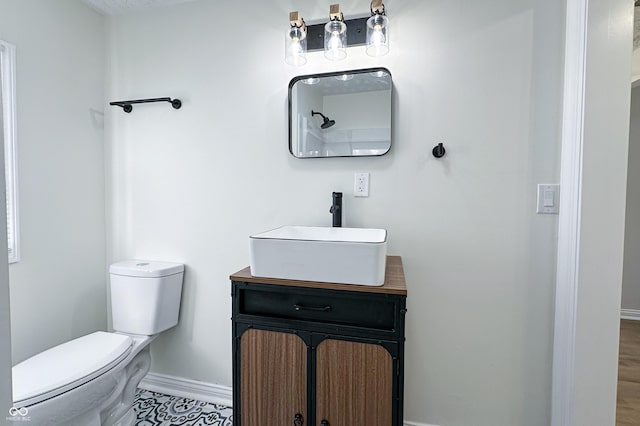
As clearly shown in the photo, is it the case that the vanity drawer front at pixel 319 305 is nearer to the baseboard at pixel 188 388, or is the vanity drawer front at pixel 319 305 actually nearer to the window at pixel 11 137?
the baseboard at pixel 188 388

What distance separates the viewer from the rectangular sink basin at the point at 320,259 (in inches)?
46.0

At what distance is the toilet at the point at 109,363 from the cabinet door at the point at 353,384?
3.12 ft

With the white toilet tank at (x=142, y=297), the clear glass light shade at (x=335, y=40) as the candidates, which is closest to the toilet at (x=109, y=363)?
the white toilet tank at (x=142, y=297)

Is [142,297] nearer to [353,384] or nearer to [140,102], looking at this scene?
[140,102]

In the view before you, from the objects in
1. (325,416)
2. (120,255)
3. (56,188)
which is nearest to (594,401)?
(325,416)

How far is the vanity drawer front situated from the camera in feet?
3.89

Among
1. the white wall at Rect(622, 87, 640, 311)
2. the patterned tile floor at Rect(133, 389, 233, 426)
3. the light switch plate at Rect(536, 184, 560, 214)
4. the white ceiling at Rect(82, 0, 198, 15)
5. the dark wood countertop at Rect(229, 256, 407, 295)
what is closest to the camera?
the dark wood countertop at Rect(229, 256, 407, 295)

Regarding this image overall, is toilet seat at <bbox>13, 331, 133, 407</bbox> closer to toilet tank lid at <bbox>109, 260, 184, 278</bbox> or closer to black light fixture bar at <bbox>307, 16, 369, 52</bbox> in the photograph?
toilet tank lid at <bbox>109, 260, 184, 278</bbox>

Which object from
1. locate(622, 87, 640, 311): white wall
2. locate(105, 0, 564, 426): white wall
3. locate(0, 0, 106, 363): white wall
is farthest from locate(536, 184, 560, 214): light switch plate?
locate(622, 87, 640, 311): white wall

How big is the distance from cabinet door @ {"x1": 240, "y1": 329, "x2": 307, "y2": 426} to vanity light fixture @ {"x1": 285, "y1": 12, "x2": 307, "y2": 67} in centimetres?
125

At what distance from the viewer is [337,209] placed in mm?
1579

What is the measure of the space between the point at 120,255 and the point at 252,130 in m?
1.14

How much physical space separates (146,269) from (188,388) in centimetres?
74

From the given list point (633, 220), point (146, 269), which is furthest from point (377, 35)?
point (633, 220)
